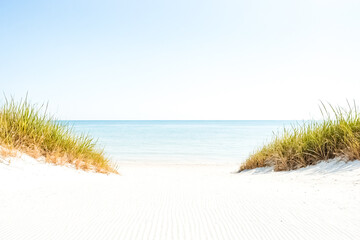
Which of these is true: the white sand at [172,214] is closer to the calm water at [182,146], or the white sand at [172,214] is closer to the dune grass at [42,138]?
the dune grass at [42,138]

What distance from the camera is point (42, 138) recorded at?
4.58 meters

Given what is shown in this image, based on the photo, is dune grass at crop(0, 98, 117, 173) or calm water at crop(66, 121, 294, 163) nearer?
dune grass at crop(0, 98, 117, 173)

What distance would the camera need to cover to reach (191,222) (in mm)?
1625

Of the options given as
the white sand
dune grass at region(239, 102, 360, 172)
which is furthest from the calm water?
the white sand

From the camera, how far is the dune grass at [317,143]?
4612mm

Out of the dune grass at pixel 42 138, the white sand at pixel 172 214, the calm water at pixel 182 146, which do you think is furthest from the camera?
the calm water at pixel 182 146

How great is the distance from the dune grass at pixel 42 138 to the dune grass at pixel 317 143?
3.26 meters

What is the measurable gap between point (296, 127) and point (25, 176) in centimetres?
505

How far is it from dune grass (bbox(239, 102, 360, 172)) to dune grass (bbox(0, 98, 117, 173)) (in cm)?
326

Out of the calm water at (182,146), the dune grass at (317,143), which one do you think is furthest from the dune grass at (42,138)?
the dune grass at (317,143)

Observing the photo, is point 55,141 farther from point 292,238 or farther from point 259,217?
point 292,238

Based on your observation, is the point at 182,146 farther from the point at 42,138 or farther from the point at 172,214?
the point at 172,214

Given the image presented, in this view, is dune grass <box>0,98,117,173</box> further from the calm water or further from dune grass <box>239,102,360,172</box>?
dune grass <box>239,102,360,172</box>

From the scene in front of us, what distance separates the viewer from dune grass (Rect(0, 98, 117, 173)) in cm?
424
